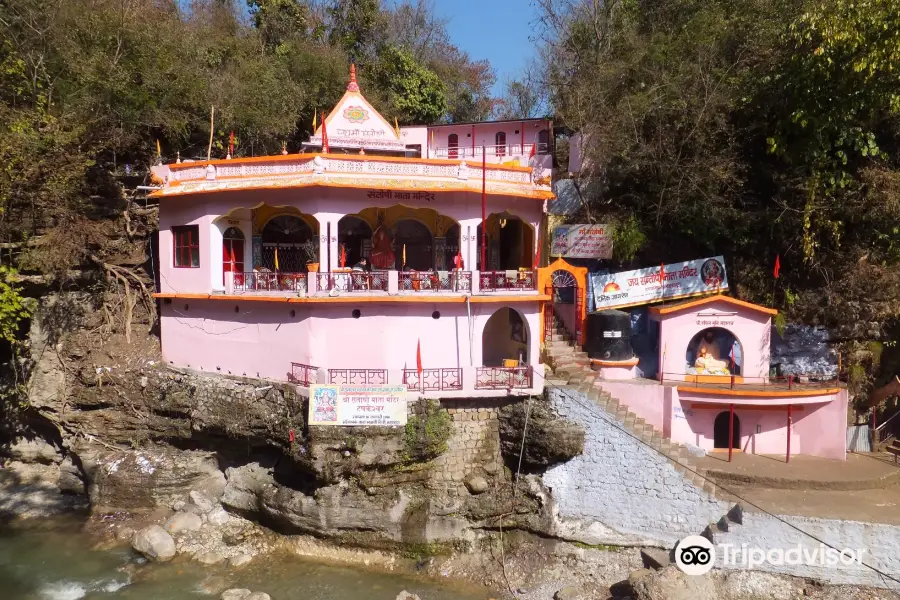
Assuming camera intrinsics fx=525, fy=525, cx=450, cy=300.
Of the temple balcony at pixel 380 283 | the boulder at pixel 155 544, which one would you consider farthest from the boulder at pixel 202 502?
the temple balcony at pixel 380 283

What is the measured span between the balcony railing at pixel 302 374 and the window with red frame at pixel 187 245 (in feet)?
16.0

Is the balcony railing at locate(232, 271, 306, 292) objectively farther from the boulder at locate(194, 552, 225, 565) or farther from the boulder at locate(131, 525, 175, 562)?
the boulder at locate(194, 552, 225, 565)

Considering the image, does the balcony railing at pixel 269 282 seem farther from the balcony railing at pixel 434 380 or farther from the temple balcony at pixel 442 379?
the balcony railing at pixel 434 380

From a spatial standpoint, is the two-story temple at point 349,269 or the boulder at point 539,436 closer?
the boulder at point 539,436

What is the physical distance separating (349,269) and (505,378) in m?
5.04

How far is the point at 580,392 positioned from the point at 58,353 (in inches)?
622

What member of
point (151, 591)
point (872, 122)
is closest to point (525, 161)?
point (872, 122)

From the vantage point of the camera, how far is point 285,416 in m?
13.3

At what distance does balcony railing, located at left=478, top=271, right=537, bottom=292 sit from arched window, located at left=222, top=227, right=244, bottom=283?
7.46m

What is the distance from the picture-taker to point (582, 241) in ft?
58.4

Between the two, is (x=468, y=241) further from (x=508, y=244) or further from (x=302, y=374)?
(x=302, y=374)

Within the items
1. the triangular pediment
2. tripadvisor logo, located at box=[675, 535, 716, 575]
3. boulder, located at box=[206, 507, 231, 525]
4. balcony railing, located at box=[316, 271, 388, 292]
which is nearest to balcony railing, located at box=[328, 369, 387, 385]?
balcony railing, located at box=[316, 271, 388, 292]

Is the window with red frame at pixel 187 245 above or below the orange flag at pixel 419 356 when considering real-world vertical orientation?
above

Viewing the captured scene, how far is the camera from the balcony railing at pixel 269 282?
1384cm
